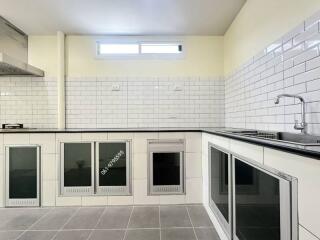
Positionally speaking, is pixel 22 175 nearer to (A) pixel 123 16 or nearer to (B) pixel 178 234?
(B) pixel 178 234

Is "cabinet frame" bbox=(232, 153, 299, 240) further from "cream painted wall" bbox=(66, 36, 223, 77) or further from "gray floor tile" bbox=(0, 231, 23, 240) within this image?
"cream painted wall" bbox=(66, 36, 223, 77)

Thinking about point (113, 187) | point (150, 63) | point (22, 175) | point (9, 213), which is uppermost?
point (150, 63)

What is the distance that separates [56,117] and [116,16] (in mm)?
1752

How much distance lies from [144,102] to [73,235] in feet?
6.92

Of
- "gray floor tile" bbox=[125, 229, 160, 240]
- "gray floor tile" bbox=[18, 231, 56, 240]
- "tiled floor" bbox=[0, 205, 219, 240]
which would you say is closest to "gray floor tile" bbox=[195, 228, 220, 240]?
"tiled floor" bbox=[0, 205, 219, 240]

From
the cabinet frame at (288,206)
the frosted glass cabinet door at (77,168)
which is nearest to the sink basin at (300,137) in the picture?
the cabinet frame at (288,206)

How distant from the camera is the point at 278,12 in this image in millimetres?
2027

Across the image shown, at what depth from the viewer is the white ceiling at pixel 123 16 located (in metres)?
2.77

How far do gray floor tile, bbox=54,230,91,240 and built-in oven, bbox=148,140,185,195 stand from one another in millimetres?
908

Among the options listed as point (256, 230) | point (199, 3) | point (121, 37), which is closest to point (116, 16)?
point (121, 37)

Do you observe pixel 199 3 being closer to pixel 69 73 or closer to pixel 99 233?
pixel 69 73

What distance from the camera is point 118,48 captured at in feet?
12.2

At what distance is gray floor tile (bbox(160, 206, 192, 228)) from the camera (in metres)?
2.30

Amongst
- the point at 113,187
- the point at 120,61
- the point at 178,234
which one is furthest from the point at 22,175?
the point at 120,61
